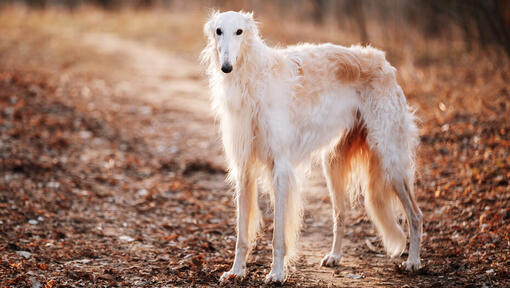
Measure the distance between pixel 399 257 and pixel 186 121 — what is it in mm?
5743

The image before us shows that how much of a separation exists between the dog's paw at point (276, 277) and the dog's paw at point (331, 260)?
0.66 metres

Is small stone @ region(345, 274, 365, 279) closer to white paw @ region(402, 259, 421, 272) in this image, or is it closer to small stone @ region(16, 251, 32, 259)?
white paw @ region(402, 259, 421, 272)

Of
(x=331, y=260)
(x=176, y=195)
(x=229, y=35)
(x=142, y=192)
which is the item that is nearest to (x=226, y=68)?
(x=229, y=35)

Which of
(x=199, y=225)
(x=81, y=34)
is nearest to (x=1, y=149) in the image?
(x=199, y=225)

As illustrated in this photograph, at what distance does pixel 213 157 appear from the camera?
7.60 meters

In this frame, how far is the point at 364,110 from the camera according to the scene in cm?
440

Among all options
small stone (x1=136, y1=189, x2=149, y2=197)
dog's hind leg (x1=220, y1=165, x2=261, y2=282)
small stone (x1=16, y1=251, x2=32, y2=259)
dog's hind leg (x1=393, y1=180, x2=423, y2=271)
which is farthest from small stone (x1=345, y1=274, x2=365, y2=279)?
small stone (x1=136, y1=189, x2=149, y2=197)

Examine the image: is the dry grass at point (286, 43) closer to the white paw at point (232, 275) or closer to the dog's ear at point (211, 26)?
the dog's ear at point (211, 26)

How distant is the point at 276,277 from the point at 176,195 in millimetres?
2579

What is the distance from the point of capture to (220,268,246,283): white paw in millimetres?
3930

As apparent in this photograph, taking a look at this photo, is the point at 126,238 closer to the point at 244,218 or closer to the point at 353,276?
the point at 244,218

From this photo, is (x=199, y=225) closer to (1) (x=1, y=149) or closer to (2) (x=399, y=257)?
(2) (x=399, y=257)

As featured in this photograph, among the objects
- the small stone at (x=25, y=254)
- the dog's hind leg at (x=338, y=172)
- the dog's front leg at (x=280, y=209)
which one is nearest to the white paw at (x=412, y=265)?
the dog's hind leg at (x=338, y=172)

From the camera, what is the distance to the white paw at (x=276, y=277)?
3857 millimetres
